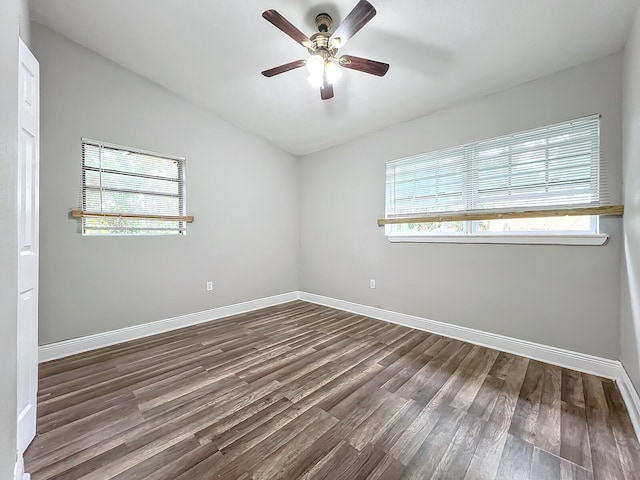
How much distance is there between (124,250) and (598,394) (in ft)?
14.4

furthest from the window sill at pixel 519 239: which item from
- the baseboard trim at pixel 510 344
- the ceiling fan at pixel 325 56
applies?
the ceiling fan at pixel 325 56

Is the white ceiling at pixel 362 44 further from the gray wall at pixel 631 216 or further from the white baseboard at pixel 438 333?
the white baseboard at pixel 438 333

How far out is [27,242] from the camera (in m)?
1.46

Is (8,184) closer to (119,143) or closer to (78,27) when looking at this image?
(119,143)

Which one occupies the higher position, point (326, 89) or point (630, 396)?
point (326, 89)

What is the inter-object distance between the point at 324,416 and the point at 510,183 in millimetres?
2653

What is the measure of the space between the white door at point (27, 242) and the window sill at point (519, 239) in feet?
10.7

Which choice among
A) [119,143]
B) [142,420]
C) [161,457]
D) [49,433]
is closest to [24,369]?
[49,433]

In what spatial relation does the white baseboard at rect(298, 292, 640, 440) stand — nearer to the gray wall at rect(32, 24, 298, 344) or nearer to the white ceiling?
the gray wall at rect(32, 24, 298, 344)

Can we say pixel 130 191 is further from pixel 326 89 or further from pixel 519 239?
pixel 519 239

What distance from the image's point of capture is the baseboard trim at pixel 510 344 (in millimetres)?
2223

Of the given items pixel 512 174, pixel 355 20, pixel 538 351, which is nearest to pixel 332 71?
pixel 355 20

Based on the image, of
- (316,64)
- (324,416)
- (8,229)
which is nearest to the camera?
(8,229)

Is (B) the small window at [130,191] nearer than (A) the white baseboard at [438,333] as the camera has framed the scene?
No
